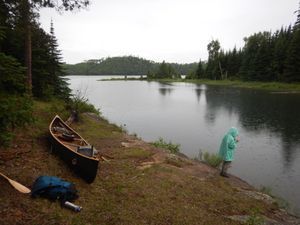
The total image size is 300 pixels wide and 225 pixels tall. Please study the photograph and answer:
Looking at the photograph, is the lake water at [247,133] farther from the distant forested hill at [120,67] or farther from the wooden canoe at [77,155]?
the distant forested hill at [120,67]

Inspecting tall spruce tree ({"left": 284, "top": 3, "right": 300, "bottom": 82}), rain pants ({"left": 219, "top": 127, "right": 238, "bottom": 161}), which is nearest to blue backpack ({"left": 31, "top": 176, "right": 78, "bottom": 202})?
rain pants ({"left": 219, "top": 127, "right": 238, "bottom": 161})

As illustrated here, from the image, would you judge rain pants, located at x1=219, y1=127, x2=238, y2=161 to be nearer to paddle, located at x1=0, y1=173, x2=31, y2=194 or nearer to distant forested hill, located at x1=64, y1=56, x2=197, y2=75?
paddle, located at x1=0, y1=173, x2=31, y2=194

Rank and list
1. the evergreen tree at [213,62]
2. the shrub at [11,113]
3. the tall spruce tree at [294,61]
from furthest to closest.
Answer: the evergreen tree at [213,62], the tall spruce tree at [294,61], the shrub at [11,113]

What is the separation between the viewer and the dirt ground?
4996 millimetres

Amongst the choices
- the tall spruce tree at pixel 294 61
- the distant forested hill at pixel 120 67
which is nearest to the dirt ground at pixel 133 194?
the tall spruce tree at pixel 294 61

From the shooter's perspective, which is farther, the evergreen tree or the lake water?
the evergreen tree

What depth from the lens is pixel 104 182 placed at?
677cm

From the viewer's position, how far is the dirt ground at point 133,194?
5.00 metres

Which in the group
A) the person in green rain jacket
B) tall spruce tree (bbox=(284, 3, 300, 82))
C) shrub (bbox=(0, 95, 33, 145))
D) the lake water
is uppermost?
tall spruce tree (bbox=(284, 3, 300, 82))

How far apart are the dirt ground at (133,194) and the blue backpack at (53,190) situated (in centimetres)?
13

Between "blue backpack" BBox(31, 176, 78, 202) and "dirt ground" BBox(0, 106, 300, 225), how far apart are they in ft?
0.42

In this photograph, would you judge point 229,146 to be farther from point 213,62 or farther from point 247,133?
point 213,62

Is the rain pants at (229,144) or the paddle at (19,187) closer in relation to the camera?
the paddle at (19,187)

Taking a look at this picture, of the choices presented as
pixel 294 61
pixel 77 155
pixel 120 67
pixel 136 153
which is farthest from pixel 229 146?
pixel 120 67
